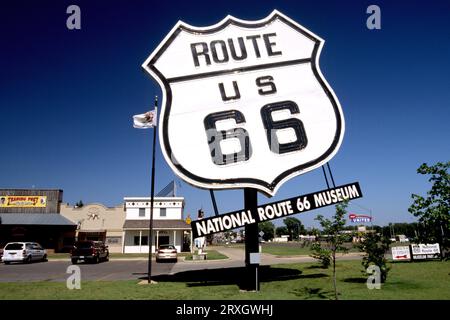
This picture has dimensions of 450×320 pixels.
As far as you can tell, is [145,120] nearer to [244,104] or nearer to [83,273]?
[244,104]

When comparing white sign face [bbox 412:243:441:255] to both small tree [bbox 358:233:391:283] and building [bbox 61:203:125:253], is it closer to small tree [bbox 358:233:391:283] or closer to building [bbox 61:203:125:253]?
small tree [bbox 358:233:391:283]

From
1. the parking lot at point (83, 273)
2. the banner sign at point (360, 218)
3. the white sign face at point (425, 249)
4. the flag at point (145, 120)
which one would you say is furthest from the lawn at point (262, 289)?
the banner sign at point (360, 218)

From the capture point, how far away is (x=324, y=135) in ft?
48.4

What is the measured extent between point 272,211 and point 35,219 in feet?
123

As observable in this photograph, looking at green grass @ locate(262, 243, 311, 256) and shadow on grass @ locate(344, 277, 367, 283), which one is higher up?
shadow on grass @ locate(344, 277, 367, 283)

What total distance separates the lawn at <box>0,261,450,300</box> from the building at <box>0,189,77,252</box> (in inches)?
1120

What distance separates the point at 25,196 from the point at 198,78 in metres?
38.0

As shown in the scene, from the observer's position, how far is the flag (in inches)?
663

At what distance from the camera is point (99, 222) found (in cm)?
4531

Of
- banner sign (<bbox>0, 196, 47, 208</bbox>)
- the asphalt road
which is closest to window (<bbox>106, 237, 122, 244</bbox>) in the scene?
banner sign (<bbox>0, 196, 47, 208</bbox>)
